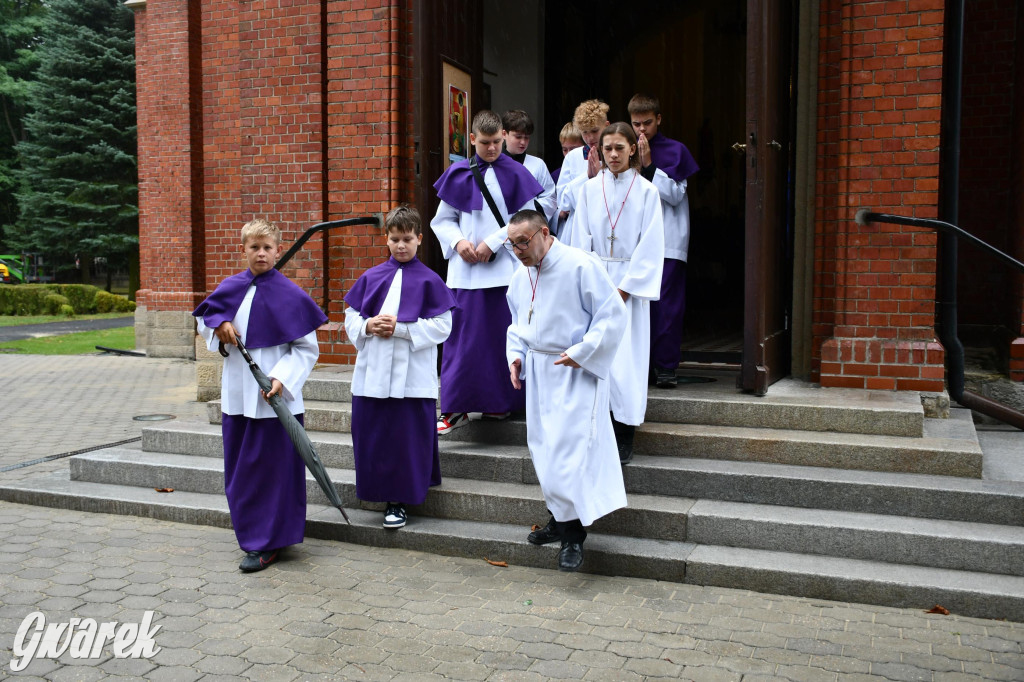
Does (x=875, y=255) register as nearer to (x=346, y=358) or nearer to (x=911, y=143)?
(x=911, y=143)

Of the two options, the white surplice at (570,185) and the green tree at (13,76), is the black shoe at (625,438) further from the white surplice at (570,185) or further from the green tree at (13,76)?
the green tree at (13,76)

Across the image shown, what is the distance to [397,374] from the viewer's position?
5625mm

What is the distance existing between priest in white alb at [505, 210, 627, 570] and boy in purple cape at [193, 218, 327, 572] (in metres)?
1.34

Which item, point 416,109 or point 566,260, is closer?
point 566,260

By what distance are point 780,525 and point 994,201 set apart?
486cm

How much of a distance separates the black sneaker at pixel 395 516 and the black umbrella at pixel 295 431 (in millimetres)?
448

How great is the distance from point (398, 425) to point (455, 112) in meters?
3.76

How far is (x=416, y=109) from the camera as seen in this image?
24.7ft

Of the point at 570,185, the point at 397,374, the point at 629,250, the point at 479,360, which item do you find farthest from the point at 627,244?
the point at 397,374

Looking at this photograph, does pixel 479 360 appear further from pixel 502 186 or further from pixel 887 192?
pixel 887 192

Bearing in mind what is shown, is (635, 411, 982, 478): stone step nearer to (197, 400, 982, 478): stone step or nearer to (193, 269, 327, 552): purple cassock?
(197, 400, 982, 478): stone step

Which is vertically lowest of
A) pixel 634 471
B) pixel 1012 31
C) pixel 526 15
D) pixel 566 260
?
pixel 634 471

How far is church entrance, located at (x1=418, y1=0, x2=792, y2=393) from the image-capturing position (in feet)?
21.4

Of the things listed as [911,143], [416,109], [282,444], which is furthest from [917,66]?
[282,444]
